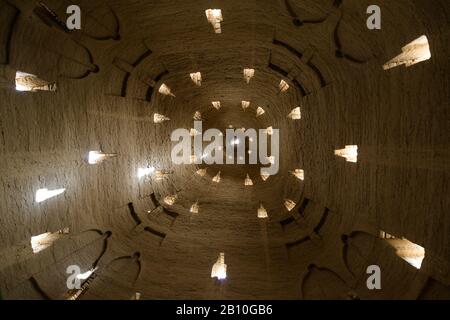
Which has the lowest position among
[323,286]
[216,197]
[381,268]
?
[323,286]

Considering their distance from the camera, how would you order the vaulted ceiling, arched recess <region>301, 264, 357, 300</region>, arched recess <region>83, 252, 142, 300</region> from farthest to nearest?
1. arched recess <region>83, 252, 142, 300</region>
2. arched recess <region>301, 264, 357, 300</region>
3. the vaulted ceiling

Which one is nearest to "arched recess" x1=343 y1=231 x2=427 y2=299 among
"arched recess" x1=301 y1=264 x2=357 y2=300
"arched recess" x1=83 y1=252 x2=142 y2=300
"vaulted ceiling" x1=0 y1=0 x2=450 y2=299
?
"vaulted ceiling" x1=0 y1=0 x2=450 y2=299

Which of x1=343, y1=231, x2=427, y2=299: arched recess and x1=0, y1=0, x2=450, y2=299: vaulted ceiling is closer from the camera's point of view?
x1=0, y1=0, x2=450, y2=299: vaulted ceiling

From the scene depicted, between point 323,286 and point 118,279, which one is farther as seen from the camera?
point 118,279

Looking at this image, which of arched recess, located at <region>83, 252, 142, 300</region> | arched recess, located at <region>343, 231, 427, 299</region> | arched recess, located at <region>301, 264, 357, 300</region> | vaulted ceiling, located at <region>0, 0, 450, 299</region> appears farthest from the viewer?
arched recess, located at <region>83, 252, 142, 300</region>

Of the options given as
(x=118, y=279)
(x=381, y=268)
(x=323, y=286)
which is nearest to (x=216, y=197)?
(x=118, y=279)

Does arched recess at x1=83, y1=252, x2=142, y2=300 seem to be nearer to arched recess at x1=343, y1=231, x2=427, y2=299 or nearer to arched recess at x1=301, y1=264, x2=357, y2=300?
arched recess at x1=301, y1=264, x2=357, y2=300

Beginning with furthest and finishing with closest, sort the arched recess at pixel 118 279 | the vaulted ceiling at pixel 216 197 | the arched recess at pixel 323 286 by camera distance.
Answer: the arched recess at pixel 118 279 → the arched recess at pixel 323 286 → the vaulted ceiling at pixel 216 197

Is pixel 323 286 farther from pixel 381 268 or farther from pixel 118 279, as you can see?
pixel 118 279

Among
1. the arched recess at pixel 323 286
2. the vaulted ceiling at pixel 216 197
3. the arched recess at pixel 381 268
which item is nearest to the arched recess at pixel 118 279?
the vaulted ceiling at pixel 216 197

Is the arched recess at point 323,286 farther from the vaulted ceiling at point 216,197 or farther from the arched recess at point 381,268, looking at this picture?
the arched recess at point 381,268

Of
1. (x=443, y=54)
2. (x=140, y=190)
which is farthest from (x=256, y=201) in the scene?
(x=443, y=54)

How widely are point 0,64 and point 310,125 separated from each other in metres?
7.57

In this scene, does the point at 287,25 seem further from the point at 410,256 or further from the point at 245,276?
the point at 245,276
